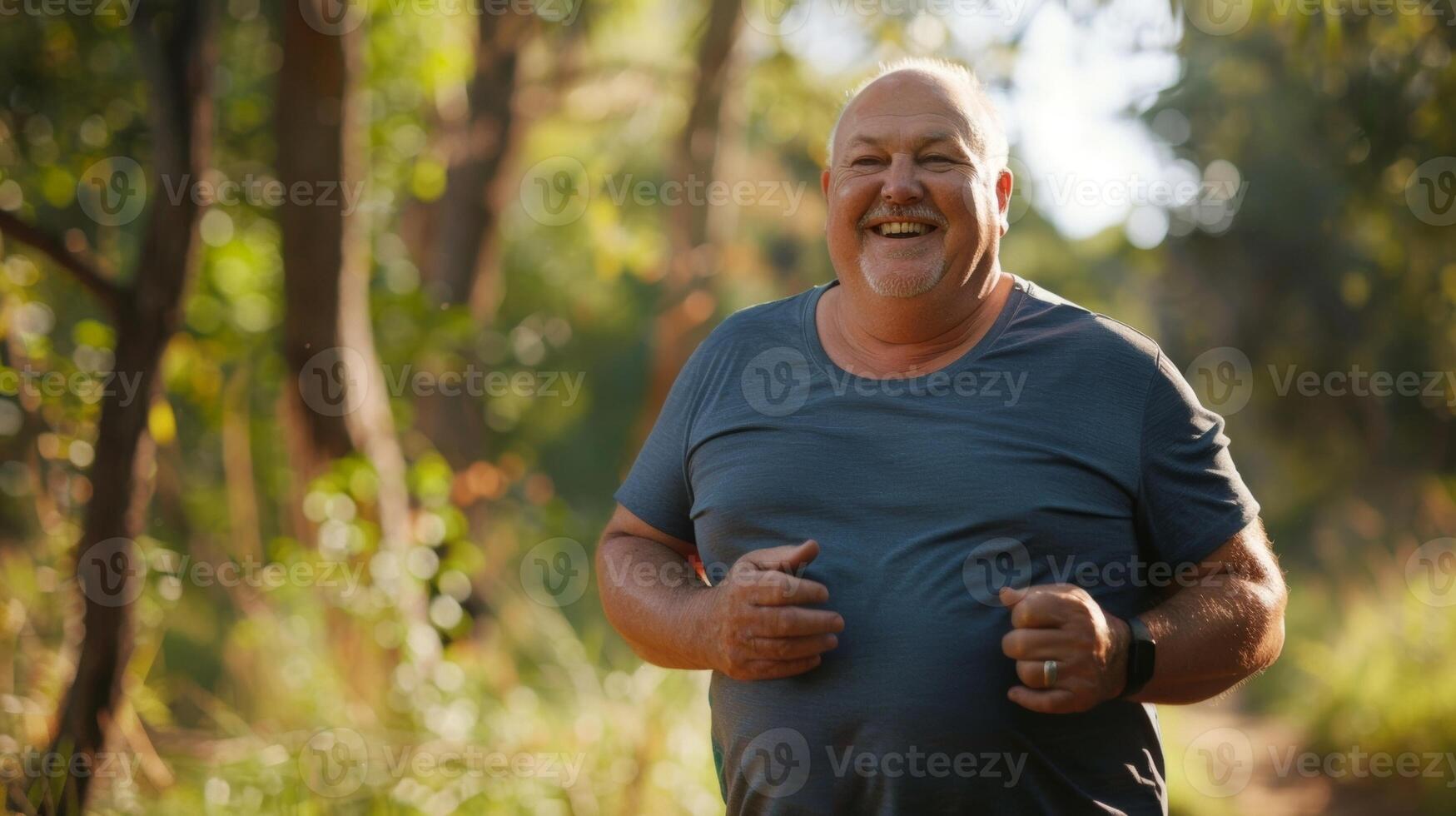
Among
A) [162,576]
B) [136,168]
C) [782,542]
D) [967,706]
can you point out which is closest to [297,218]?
[136,168]

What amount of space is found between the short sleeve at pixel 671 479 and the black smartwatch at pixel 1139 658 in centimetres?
90

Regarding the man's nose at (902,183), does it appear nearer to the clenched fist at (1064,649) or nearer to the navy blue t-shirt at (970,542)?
the navy blue t-shirt at (970,542)

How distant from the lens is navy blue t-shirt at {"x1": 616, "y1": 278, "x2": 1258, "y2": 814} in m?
2.29

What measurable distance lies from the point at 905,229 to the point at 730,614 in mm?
830

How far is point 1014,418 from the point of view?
7.74 ft

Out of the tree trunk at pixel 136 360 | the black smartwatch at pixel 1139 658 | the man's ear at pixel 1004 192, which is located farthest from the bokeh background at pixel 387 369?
the black smartwatch at pixel 1139 658

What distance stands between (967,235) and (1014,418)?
384mm

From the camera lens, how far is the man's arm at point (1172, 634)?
2.13 meters

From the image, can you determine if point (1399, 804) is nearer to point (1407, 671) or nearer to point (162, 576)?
point (1407, 671)

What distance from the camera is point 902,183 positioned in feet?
8.22

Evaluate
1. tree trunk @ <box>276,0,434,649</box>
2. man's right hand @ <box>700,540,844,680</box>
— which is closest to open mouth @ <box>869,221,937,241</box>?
man's right hand @ <box>700,540,844,680</box>

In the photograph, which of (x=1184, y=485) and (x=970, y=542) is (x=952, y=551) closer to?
(x=970, y=542)

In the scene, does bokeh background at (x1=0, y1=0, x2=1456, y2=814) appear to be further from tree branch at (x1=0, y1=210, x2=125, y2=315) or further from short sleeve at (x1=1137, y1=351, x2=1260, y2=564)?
short sleeve at (x1=1137, y1=351, x2=1260, y2=564)

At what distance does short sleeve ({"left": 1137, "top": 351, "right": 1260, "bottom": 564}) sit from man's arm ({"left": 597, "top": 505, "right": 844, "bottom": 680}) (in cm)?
61
